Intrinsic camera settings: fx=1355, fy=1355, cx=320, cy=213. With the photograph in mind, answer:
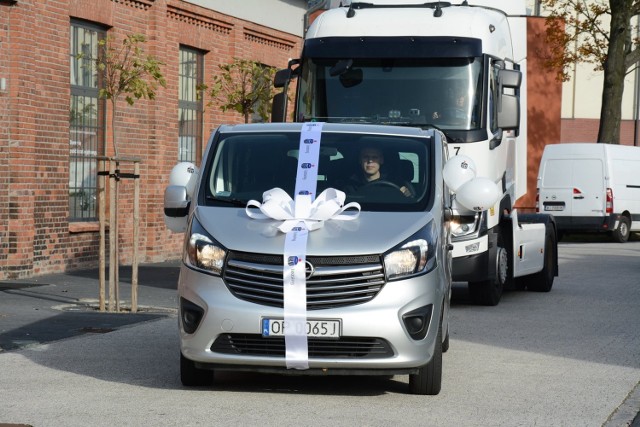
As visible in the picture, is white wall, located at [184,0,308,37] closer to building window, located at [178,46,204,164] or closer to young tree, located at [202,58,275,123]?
building window, located at [178,46,204,164]

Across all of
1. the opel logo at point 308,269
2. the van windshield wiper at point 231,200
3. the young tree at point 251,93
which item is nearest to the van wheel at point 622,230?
the young tree at point 251,93

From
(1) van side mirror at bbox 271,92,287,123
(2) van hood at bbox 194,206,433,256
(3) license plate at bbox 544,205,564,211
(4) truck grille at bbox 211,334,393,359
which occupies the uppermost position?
(1) van side mirror at bbox 271,92,287,123

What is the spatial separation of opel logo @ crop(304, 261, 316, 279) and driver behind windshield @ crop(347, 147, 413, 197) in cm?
115

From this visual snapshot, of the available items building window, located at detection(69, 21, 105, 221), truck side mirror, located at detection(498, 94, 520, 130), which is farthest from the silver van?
building window, located at detection(69, 21, 105, 221)

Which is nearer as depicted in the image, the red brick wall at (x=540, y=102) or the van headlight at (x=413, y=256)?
the van headlight at (x=413, y=256)

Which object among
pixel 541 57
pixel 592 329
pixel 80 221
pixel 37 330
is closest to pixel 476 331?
pixel 592 329

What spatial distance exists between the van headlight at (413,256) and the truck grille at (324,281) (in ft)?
0.28

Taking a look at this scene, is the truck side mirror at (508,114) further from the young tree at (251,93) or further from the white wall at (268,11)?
the white wall at (268,11)

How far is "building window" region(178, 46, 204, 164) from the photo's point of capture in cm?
2442

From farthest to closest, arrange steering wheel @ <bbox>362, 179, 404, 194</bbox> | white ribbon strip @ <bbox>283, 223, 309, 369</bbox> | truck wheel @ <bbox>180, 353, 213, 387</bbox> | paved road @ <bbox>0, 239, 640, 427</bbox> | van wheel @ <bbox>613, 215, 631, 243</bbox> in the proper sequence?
van wheel @ <bbox>613, 215, 631, 243</bbox> < steering wheel @ <bbox>362, 179, 404, 194</bbox> < truck wheel @ <bbox>180, 353, 213, 387</bbox> < white ribbon strip @ <bbox>283, 223, 309, 369</bbox> < paved road @ <bbox>0, 239, 640, 427</bbox>

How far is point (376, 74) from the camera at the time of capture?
48.5ft

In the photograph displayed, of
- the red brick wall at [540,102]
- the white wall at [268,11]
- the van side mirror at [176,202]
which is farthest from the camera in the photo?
the red brick wall at [540,102]

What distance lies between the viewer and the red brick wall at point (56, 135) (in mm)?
18125

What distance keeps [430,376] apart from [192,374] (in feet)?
5.21
